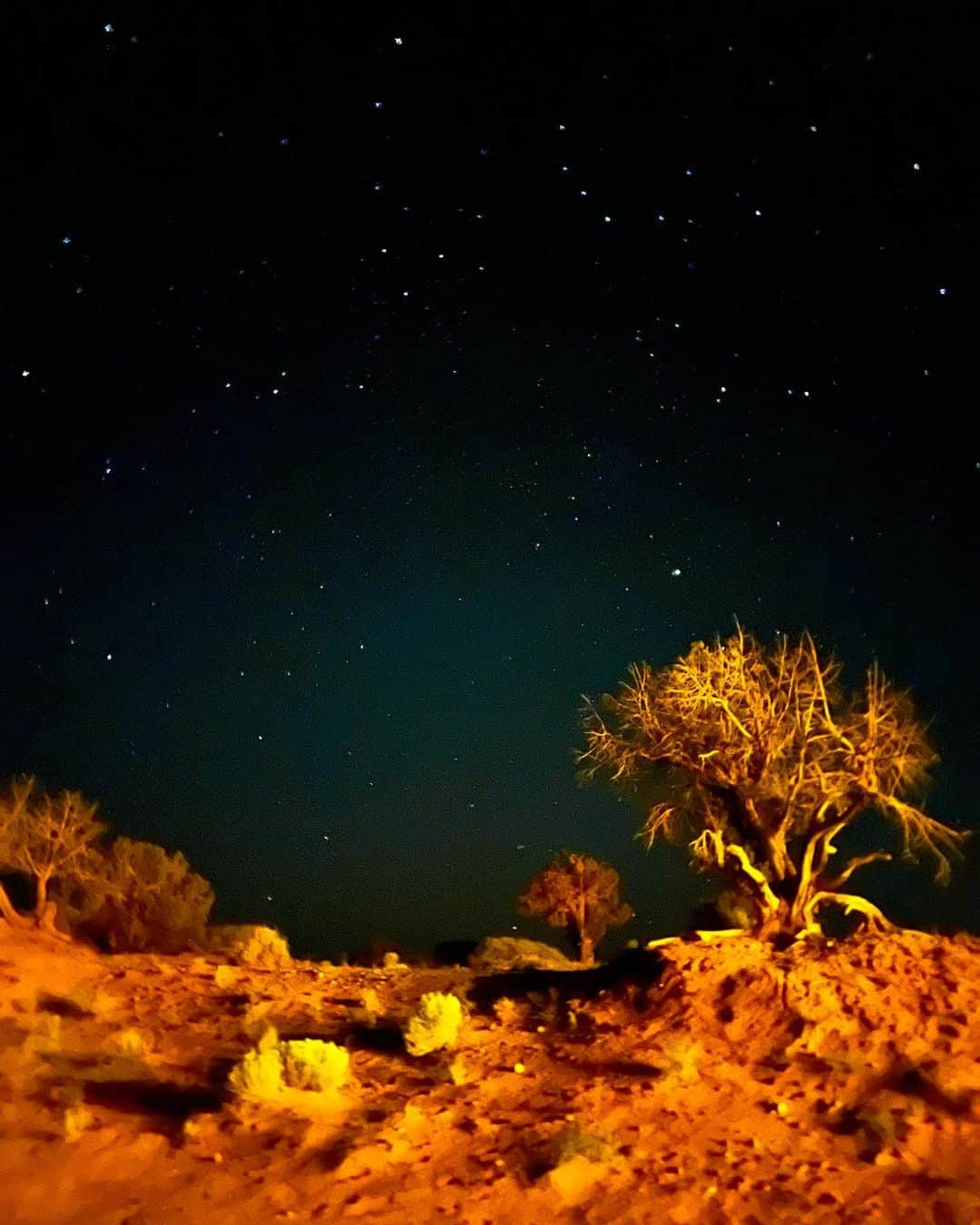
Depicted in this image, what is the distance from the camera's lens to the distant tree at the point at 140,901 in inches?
1108

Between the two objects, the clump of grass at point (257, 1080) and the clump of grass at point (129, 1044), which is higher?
the clump of grass at point (257, 1080)

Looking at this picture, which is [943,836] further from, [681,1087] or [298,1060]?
[298,1060]

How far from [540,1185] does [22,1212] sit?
471 cm

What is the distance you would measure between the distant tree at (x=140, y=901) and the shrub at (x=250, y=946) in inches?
29.2

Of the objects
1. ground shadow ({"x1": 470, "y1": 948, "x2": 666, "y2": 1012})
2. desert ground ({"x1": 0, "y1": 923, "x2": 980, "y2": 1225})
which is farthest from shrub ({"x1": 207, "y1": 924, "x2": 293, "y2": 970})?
ground shadow ({"x1": 470, "y1": 948, "x2": 666, "y2": 1012})

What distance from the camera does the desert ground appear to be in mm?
9391

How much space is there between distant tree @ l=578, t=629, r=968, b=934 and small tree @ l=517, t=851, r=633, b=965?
2420 cm

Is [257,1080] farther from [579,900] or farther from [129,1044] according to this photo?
[579,900]

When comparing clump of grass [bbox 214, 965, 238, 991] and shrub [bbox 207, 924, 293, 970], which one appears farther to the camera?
shrub [bbox 207, 924, 293, 970]

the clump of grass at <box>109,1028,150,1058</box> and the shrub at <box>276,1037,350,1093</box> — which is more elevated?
the shrub at <box>276,1037,350,1093</box>

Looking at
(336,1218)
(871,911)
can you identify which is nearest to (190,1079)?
(336,1218)

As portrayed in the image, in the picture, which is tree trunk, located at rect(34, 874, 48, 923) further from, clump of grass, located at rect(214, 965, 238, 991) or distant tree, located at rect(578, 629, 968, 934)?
distant tree, located at rect(578, 629, 968, 934)

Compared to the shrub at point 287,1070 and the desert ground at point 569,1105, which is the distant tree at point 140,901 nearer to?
the desert ground at point 569,1105

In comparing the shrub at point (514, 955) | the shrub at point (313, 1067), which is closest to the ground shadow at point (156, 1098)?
the shrub at point (313, 1067)
